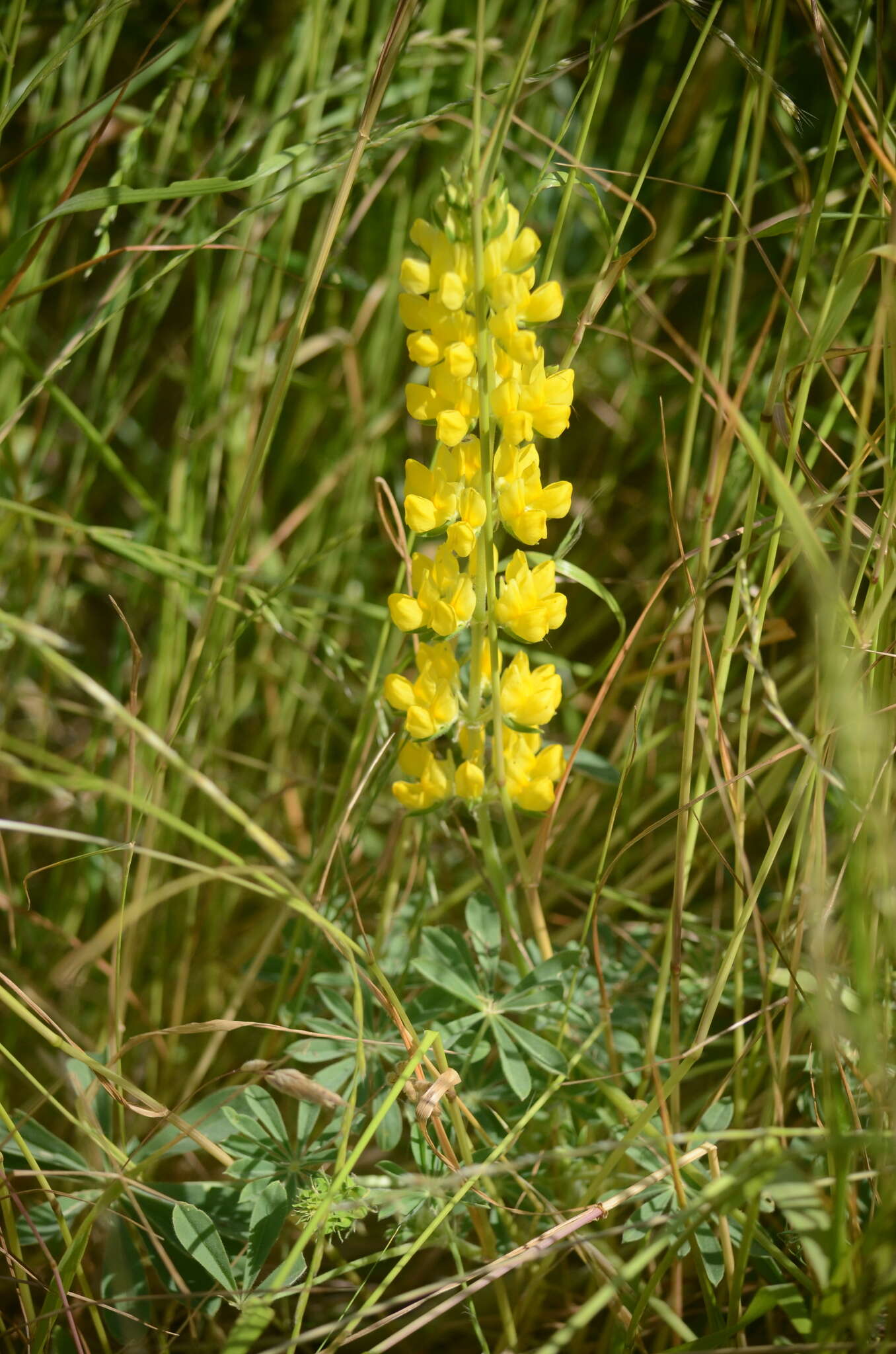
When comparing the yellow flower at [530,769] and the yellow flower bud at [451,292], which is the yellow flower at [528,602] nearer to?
the yellow flower at [530,769]

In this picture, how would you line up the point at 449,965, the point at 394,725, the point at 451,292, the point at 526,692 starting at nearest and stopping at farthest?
the point at 451,292
the point at 526,692
the point at 449,965
the point at 394,725

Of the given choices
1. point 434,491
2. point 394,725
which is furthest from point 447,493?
point 394,725

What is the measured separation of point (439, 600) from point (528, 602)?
0.27 ft

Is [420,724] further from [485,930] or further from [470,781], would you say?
[485,930]

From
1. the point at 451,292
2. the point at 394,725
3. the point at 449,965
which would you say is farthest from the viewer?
the point at 394,725

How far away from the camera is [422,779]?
3.12 ft

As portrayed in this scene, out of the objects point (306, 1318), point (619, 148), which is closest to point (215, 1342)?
point (306, 1318)

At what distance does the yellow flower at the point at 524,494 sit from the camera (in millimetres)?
881

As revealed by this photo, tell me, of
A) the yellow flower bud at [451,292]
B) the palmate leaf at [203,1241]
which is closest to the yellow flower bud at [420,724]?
the yellow flower bud at [451,292]

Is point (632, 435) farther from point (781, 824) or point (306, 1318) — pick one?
point (306, 1318)

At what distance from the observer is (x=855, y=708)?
2.04 ft

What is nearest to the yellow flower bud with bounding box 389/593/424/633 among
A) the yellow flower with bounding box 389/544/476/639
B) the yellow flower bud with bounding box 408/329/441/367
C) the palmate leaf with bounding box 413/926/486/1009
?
the yellow flower with bounding box 389/544/476/639

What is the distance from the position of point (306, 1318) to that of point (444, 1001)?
1.35 ft

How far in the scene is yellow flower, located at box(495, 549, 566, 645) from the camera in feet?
2.92
